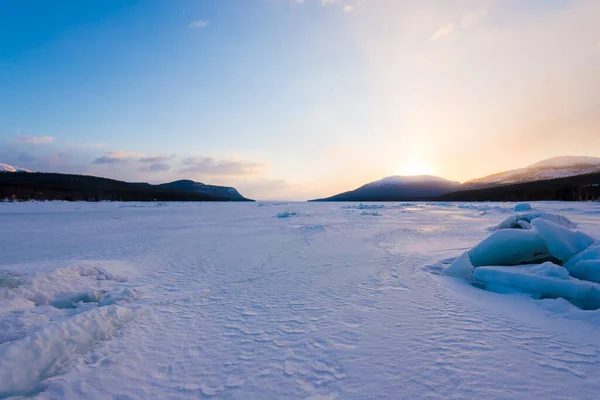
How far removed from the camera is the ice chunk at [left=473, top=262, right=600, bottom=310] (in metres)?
2.88

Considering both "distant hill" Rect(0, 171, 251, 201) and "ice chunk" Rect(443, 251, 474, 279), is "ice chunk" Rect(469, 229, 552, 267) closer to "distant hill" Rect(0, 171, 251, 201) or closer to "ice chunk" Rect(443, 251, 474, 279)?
"ice chunk" Rect(443, 251, 474, 279)

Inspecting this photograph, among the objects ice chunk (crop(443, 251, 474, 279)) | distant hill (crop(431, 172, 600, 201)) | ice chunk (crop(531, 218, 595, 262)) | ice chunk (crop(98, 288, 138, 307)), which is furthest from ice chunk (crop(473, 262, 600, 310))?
distant hill (crop(431, 172, 600, 201))

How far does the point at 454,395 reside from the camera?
1.59 m

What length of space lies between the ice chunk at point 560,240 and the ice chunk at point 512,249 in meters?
0.25

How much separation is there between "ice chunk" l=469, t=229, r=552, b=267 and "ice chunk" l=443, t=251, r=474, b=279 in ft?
1.08

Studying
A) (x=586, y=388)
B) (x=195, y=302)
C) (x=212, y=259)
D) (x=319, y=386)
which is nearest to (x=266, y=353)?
(x=319, y=386)

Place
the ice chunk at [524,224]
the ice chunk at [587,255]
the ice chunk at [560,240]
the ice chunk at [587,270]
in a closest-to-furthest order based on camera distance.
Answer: the ice chunk at [587,270] < the ice chunk at [587,255] < the ice chunk at [560,240] < the ice chunk at [524,224]

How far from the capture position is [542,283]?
3203 mm

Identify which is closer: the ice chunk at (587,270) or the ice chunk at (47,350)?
the ice chunk at (47,350)

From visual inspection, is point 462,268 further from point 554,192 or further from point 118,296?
point 554,192

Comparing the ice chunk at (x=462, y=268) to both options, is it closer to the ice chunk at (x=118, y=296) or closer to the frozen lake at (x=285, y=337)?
the frozen lake at (x=285, y=337)

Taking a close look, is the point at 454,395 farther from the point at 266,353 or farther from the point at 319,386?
the point at 266,353

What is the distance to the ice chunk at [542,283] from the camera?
288 cm

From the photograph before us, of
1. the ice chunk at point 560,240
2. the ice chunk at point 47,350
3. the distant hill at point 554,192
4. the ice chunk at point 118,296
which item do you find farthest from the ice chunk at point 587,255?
the distant hill at point 554,192
